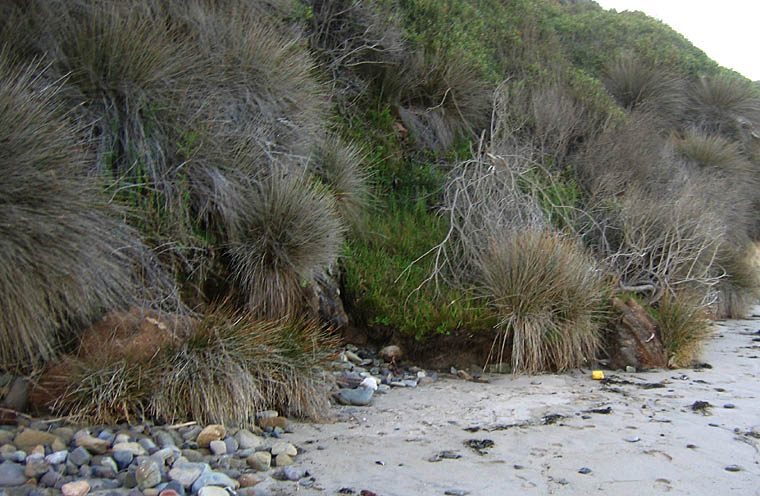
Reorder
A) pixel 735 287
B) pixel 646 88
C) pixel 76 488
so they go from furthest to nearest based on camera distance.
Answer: pixel 646 88 < pixel 735 287 < pixel 76 488

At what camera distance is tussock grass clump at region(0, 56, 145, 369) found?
11.0 feet

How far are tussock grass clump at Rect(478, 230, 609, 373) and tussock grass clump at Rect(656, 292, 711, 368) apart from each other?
800 millimetres

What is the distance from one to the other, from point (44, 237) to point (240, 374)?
1.32m

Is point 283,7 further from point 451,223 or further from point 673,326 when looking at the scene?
point 673,326

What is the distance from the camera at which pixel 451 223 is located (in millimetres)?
6980

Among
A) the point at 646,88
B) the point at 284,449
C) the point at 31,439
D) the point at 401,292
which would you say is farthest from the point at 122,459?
the point at 646,88

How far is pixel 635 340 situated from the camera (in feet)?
20.3

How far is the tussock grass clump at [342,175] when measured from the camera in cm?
643

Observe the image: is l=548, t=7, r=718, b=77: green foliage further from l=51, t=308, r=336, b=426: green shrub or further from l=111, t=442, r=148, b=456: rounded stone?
l=111, t=442, r=148, b=456: rounded stone

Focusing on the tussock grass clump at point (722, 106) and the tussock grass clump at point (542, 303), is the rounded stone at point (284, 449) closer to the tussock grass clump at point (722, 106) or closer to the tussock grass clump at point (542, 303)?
the tussock grass clump at point (542, 303)

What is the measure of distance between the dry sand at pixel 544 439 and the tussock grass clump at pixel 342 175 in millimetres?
2019

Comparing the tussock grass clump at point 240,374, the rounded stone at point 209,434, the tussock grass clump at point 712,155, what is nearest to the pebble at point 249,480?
the rounded stone at point 209,434

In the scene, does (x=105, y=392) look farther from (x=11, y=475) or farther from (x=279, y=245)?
(x=279, y=245)

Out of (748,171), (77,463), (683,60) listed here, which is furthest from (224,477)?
(683,60)
